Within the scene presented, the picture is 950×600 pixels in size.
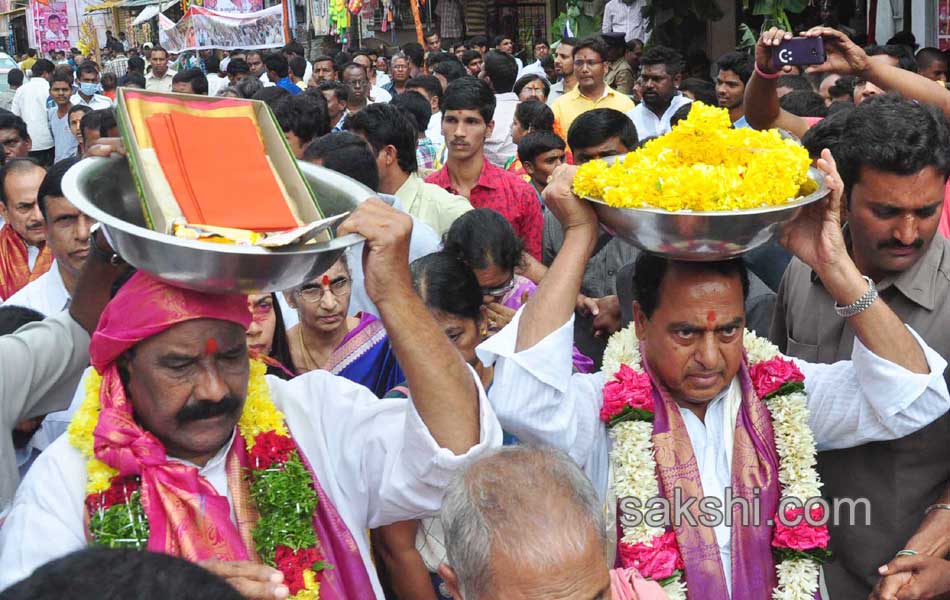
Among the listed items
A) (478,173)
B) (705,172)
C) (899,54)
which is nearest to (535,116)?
(478,173)

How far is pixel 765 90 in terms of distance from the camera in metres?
4.41

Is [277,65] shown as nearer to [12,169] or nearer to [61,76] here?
[61,76]

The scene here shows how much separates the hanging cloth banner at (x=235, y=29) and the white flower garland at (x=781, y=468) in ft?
47.6

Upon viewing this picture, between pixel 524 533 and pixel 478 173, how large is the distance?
439 centimetres

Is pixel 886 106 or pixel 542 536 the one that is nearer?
pixel 542 536

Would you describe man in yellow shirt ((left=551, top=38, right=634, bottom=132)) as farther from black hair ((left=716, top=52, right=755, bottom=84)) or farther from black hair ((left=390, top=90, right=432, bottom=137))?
black hair ((left=390, top=90, right=432, bottom=137))

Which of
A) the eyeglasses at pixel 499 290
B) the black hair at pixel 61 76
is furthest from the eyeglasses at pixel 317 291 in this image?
the black hair at pixel 61 76

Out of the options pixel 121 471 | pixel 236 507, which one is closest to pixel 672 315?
pixel 236 507

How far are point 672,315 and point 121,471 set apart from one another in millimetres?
1448

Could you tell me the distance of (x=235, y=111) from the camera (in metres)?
2.63

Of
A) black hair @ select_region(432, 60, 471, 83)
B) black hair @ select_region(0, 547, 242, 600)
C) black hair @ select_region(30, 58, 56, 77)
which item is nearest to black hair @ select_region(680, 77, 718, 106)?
black hair @ select_region(432, 60, 471, 83)

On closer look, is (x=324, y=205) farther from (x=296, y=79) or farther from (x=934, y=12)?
(x=296, y=79)

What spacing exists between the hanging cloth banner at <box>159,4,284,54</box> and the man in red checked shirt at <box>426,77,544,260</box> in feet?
34.4

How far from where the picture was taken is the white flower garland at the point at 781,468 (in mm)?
2828
